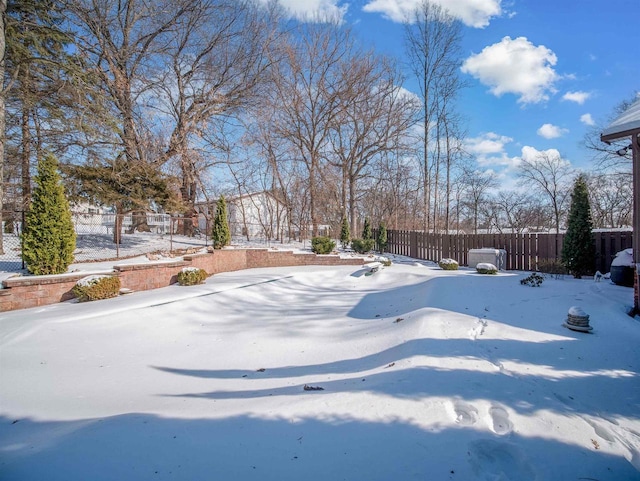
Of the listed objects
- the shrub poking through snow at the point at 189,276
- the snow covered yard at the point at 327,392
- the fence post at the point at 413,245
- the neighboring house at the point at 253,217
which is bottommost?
the snow covered yard at the point at 327,392

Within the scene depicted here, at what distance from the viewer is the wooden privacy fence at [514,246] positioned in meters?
9.18

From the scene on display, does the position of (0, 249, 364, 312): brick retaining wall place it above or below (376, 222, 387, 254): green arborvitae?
below

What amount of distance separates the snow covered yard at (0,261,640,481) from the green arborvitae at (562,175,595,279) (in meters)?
2.51

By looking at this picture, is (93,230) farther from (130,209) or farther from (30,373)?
(30,373)

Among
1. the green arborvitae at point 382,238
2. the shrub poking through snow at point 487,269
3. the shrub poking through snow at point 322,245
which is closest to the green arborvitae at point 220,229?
the shrub poking through snow at point 322,245

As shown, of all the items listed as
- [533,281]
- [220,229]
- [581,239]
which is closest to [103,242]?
[220,229]

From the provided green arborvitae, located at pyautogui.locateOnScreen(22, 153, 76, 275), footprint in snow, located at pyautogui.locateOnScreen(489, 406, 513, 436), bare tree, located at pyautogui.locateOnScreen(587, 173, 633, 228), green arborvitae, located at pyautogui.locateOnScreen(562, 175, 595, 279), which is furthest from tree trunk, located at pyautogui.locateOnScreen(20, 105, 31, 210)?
bare tree, located at pyautogui.locateOnScreen(587, 173, 633, 228)

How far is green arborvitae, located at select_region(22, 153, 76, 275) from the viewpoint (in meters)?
6.62

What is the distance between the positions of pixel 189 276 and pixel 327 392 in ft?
22.2

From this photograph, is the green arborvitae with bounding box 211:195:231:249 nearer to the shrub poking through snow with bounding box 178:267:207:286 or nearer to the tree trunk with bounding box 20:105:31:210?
the shrub poking through snow with bounding box 178:267:207:286

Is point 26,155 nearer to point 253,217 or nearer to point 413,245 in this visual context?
point 253,217

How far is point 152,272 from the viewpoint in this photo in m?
8.31

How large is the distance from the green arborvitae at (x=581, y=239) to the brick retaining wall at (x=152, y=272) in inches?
274

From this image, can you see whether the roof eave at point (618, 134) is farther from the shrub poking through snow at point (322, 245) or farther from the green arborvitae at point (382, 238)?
the green arborvitae at point (382, 238)
